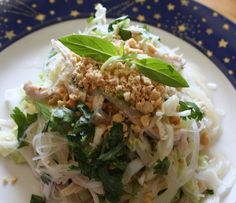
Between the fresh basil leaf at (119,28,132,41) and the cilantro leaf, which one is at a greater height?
the fresh basil leaf at (119,28,132,41)

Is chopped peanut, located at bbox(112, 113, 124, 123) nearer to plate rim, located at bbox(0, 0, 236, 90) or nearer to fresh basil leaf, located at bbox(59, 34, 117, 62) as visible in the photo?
fresh basil leaf, located at bbox(59, 34, 117, 62)

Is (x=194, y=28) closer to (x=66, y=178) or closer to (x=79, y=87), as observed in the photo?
(x=79, y=87)

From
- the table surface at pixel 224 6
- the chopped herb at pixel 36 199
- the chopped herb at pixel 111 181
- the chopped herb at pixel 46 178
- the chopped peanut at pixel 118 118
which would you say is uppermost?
the table surface at pixel 224 6

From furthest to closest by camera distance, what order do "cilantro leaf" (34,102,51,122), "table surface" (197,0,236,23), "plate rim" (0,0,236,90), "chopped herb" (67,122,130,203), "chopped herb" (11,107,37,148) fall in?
1. "table surface" (197,0,236,23)
2. "plate rim" (0,0,236,90)
3. "chopped herb" (11,107,37,148)
4. "cilantro leaf" (34,102,51,122)
5. "chopped herb" (67,122,130,203)

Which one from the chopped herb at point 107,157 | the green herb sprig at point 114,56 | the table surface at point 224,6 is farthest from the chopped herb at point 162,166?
the table surface at point 224,6

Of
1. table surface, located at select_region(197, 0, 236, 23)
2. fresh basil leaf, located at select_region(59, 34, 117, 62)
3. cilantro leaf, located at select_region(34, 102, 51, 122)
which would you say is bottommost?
cilantro leaf, located at select_region(34, 102, 51, 122)

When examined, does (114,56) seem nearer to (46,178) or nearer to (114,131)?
(114,131)

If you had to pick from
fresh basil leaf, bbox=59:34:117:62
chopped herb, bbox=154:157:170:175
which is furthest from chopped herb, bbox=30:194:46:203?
fresh basil leaf, bbox=59:34:117:62

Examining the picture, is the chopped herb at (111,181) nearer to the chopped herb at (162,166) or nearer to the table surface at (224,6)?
the chopped herb at (162,166)
